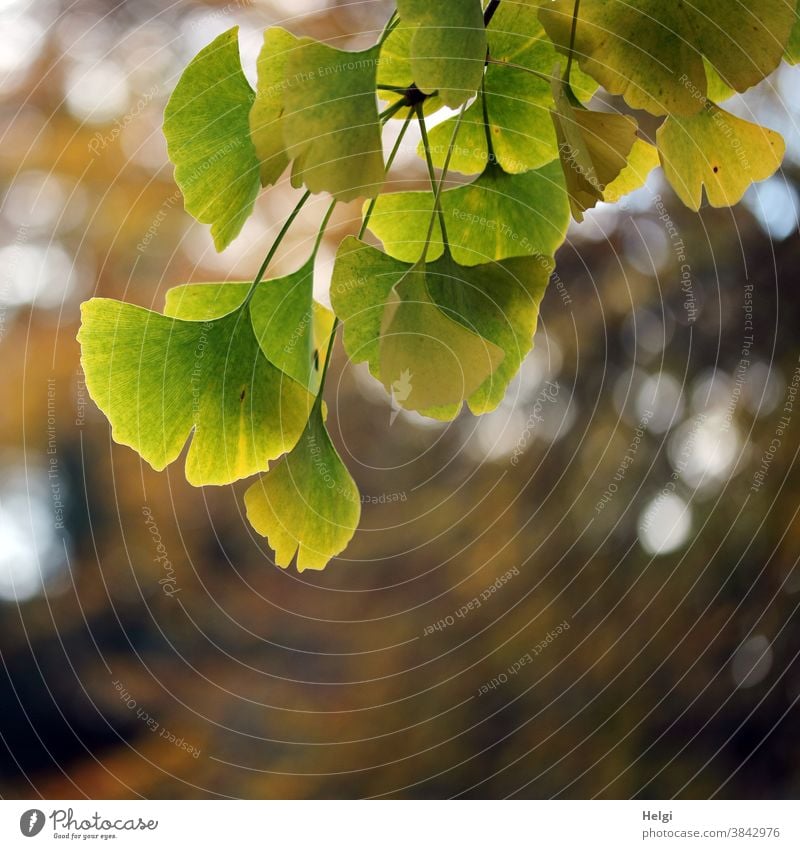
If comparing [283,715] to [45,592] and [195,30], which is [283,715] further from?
[195,30]

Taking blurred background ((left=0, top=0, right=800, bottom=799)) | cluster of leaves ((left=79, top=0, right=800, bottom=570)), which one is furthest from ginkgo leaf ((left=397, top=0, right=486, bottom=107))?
blurred background ((left=0, top=0, right=800, bottom=799))

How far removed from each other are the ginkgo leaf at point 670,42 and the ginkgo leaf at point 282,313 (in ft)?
0.31

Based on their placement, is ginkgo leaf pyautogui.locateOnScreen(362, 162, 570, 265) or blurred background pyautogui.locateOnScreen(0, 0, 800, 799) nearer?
ginkgo leaf pyautogui.locateOnScreen(362, 162, 570, 265)

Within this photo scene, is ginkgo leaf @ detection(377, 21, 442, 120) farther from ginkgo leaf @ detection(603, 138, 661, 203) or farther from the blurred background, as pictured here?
the blurred background

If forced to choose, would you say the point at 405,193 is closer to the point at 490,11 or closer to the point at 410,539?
the point at 490,11

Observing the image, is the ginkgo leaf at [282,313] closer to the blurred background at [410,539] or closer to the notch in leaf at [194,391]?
the notch in leaf at [194,391]

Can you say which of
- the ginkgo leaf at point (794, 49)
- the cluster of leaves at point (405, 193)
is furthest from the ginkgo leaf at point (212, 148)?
the ginkgo leaf at point (794, 49)

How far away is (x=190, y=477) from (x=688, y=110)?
0.47 ft

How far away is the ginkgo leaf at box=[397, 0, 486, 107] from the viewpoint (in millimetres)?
160

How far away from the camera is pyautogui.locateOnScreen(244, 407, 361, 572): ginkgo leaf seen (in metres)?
0.21

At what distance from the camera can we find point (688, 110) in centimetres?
18

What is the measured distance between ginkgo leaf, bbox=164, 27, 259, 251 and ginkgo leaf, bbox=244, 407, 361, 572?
0.05 meters

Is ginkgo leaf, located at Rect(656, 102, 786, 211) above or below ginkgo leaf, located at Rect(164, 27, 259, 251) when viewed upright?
below
